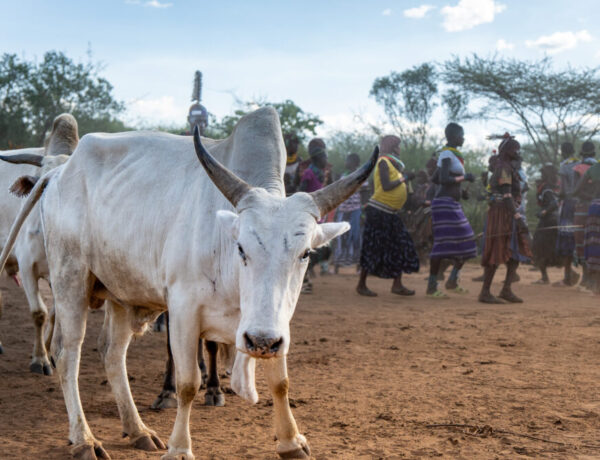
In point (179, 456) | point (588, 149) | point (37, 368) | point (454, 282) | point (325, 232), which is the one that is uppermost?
point (588, 149)

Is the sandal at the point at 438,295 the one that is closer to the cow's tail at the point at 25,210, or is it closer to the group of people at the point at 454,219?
the group of people at the point at 454,219

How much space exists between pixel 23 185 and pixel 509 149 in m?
6.22

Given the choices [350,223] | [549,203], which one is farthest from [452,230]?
[350,223]

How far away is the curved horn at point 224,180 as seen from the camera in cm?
330

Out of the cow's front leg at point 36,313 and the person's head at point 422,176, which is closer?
the cow's front leg at point 36,313

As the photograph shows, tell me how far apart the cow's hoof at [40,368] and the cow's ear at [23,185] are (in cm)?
144

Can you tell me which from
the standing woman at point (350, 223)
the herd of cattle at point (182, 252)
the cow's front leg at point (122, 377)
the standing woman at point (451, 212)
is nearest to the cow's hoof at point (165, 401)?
the herd of cattle at point (182, 252)

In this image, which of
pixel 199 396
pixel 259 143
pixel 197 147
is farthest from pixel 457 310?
pixel 197 147

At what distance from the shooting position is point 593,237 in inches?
388

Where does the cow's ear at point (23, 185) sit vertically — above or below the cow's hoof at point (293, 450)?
above

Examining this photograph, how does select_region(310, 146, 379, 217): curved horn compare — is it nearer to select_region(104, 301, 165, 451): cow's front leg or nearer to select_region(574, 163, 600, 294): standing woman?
select_region(104, 301, 165, 451): cow's front leg

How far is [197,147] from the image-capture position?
333 cm

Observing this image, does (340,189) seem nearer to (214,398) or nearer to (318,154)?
(214,398)

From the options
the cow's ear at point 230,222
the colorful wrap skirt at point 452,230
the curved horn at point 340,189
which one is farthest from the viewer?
the colorful wrap skirt at point 452,230
